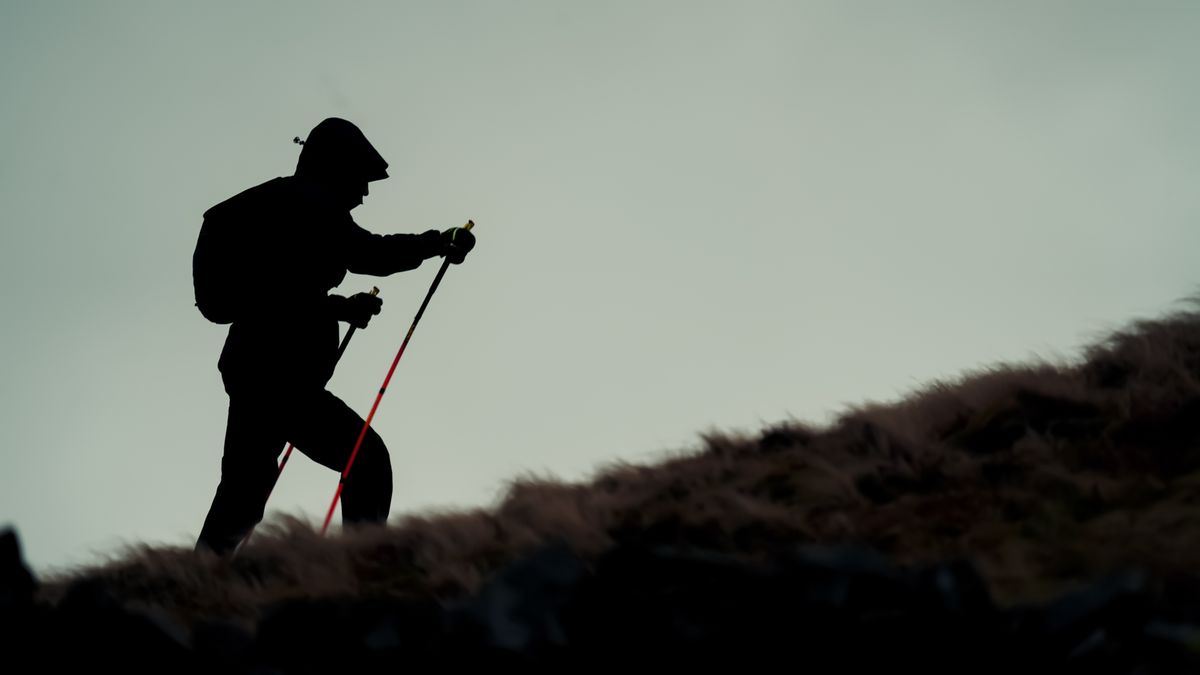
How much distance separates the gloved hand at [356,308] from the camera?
28.9ft

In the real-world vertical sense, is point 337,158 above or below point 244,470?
above

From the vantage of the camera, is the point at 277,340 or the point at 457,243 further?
the point at 457,243

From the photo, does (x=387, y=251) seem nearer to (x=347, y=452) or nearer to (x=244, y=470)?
(x=347, y=452)

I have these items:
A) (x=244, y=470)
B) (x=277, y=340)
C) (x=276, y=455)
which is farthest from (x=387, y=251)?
(x=244, y=470)

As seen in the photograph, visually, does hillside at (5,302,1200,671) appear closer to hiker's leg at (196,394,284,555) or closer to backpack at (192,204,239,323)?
hiker's leg at (196,394,284,555)

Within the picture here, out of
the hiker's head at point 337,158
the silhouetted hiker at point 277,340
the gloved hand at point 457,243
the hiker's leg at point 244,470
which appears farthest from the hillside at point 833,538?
the hiker's head at point 337,158

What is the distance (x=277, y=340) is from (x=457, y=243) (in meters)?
1.79

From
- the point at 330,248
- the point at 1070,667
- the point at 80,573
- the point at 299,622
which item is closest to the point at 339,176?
the point at 330,248

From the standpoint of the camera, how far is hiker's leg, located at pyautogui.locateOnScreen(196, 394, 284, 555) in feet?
27.6

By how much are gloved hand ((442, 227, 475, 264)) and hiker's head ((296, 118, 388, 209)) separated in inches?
34.3

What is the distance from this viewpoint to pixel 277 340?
8.55m

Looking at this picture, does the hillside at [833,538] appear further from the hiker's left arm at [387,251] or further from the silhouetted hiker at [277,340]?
the hiker's left arm at [387,251]

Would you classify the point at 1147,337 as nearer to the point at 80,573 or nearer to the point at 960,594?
the point at 960,594

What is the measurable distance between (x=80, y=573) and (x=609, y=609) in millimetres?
5477
